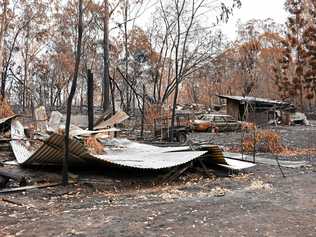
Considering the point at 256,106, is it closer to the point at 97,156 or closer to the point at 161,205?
the point at 97,156

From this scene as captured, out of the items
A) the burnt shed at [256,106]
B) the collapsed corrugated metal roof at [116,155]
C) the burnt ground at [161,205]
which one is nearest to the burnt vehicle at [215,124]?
the burnt shed at [256,106]

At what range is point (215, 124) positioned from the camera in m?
30.6

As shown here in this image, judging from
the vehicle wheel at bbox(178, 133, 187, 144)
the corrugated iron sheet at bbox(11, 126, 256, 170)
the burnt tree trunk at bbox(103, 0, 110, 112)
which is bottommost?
the vehicle wheel at bbox(178, 133, 187, 144)

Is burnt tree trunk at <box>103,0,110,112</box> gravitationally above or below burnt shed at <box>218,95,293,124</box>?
above

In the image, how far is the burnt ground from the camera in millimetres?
5785

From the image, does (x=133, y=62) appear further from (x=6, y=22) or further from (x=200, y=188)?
(x=200, y=188)

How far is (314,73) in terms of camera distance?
42844mm

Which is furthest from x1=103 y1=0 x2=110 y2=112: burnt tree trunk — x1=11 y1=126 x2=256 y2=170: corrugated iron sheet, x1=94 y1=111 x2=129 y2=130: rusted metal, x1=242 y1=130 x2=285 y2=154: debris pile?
x1=11 y1=126 x2=256 y2=170: corrugated iron sheet

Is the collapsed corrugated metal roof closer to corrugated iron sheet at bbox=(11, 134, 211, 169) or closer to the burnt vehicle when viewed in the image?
corrugated iron sheet at bbox=(11, 134, 211, 169)

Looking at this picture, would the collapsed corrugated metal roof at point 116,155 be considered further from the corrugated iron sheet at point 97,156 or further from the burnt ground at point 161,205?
the burnt ground at point 161,205

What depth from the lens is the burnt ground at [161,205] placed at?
19.0ft

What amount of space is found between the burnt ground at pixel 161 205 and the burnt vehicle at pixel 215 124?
19564 mm

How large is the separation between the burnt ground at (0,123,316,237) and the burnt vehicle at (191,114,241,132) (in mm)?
19564

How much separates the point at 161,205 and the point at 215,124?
23.8 m
